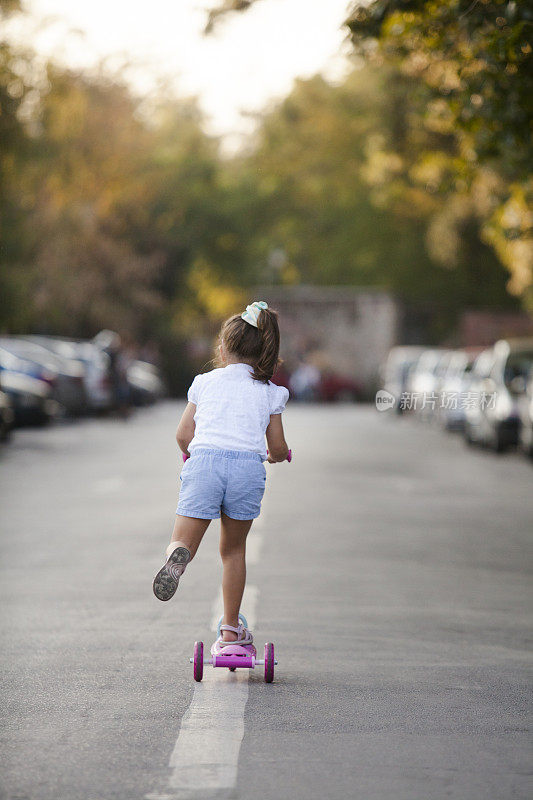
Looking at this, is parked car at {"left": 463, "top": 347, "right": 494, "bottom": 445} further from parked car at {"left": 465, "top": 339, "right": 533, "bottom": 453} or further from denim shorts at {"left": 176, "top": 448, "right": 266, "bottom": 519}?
denim shorts at {"left": 176, "top": 448, "right": 266, "bottom": 519}

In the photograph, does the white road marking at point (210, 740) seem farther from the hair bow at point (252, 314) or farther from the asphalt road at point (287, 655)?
the hair bow at point (252, 314)

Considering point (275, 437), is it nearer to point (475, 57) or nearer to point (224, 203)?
point (475, 57)

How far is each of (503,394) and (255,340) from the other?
1789 centimetres

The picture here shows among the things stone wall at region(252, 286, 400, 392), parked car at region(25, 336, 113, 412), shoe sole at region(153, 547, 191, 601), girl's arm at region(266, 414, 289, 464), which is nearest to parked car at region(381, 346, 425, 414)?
parked car at region(25, 336, 113, 412)

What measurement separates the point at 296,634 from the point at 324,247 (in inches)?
2595

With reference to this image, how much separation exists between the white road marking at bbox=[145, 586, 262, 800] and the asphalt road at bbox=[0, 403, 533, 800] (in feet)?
0.04

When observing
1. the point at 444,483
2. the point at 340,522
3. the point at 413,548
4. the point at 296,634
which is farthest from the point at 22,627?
the point at 444,483

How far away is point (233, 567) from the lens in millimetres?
6543

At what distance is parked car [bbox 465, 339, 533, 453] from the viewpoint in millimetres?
23734

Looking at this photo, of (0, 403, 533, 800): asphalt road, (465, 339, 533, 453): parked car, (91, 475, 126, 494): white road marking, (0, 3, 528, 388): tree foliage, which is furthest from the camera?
(0, 3, 528, 388): tree foliage

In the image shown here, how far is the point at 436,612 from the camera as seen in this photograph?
856 centimetres

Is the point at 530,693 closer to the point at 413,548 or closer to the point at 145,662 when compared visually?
the point at 145,662

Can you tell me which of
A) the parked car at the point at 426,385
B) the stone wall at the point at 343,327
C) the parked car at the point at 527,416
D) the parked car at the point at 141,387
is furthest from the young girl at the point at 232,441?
the stone wall at the point at 343,327

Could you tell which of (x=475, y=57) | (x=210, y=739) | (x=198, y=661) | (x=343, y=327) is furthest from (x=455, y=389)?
(x=343, y=327)
